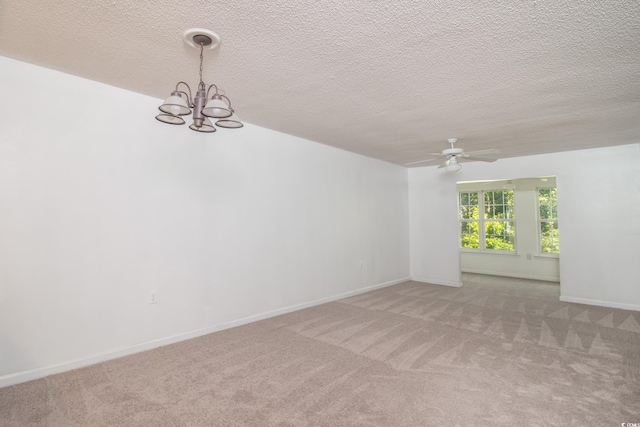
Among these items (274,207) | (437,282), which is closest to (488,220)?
(437,282)

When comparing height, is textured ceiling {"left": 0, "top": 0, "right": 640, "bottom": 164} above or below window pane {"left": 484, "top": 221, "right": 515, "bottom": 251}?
above

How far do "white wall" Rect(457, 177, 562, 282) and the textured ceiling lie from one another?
374 centimetres

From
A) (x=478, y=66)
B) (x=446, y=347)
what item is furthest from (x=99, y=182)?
(x=446, y=347)

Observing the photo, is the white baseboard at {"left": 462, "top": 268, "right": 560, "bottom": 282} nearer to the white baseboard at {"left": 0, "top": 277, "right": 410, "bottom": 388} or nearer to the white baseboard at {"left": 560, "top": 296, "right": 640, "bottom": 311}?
the white baseboard at {"left": 560, "top": 296, "right": 640, "bottom": 311}

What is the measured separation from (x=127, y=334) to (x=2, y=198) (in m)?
1.51

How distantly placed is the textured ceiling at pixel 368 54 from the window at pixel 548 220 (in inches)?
146

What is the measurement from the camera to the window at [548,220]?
6863mm

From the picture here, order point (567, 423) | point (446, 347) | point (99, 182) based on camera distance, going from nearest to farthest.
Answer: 1. point (567, 423)
2. point (99, 182)
3. point (446, 347)

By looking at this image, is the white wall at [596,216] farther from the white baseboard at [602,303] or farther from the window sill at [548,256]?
the window sill at [548,256]

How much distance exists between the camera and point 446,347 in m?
3.13

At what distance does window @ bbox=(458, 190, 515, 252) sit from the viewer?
7.43m

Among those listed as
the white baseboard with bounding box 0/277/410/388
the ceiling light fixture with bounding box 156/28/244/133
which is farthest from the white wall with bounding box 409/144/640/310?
the ceiling light fixture with bounding box 156/28/244/133

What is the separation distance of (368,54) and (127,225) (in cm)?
264

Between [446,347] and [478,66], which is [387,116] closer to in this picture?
[478,66]
